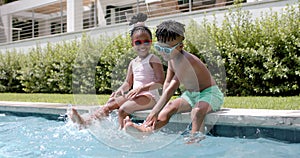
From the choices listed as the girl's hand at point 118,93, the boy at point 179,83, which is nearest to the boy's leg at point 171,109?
the boy at point 179,83

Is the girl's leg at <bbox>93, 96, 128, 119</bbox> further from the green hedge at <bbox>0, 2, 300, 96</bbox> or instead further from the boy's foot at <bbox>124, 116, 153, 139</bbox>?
the boy's foot at <bbox>124, 116, 153, 139</bbox>

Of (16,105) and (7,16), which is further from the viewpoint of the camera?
(7,16)

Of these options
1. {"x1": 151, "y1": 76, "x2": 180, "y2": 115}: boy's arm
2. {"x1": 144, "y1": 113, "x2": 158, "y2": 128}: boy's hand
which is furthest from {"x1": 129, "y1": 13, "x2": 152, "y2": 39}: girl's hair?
{"x1": 144, "y1": 113, "x2": 158, "y2": 128}: boy's hand

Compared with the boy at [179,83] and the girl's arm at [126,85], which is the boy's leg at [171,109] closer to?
the boy at [179,83]

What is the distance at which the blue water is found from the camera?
114 inches

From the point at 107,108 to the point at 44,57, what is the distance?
8.03 metres

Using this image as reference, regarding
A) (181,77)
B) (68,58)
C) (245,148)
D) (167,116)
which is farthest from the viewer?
(68,58)

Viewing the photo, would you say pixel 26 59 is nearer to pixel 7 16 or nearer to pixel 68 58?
pixel 68 58

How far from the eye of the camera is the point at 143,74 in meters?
3.44

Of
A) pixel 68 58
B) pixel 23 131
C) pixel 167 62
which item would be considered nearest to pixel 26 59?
pixel 68 58

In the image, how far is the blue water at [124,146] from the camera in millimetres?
2898

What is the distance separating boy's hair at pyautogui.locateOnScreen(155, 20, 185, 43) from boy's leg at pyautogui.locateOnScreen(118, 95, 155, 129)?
0.61 meters

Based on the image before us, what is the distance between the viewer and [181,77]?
2.83m

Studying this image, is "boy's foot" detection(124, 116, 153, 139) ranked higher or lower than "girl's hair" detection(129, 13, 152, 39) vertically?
lower
